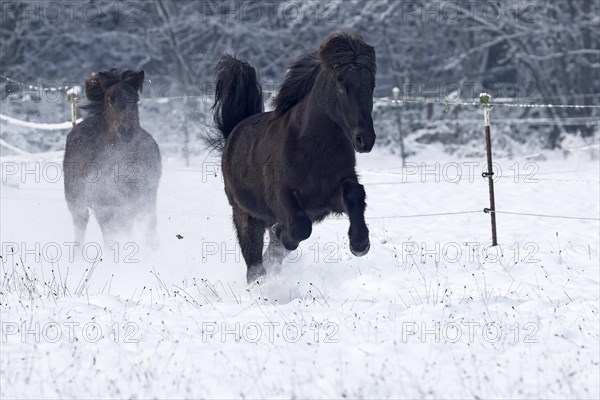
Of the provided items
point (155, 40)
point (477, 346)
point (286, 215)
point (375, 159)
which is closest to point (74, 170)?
point (286, 215)

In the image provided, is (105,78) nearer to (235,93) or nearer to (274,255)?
(235,93)

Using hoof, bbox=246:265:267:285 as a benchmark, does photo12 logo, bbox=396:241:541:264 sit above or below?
above

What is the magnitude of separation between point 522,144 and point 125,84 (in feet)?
54.5

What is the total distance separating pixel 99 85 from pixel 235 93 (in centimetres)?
194

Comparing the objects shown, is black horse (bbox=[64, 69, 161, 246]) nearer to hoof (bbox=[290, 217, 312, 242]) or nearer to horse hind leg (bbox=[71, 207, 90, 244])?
horse hind leg (bbox=[71, 207, 90, 244])

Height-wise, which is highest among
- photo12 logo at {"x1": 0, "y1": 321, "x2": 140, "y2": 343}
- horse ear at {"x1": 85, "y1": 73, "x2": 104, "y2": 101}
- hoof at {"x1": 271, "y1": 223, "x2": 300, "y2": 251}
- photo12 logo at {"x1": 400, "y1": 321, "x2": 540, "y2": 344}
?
horse ear at {"x1": 85, "y1": 73, "x2": 104, "y2": 101}

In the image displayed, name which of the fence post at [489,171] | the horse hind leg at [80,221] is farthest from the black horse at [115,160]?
the fence post at [489,171]

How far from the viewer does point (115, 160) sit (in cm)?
954

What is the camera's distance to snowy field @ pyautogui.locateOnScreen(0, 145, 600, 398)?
452 cm

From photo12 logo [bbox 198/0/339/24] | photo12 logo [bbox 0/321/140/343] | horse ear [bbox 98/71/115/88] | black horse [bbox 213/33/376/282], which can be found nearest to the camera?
photo12 logo [bbox 0/321/140/343]

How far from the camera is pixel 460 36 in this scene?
90.9 feet

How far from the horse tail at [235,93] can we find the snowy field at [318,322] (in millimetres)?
1583

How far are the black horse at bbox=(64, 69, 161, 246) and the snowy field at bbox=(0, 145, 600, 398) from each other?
1.22 feet

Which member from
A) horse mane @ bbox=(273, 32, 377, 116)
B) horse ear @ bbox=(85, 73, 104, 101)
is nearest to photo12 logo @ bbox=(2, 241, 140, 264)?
horse ear @ bbox=(85, 73, 104, 101)
